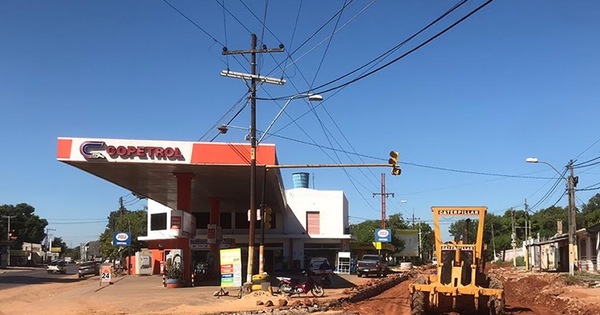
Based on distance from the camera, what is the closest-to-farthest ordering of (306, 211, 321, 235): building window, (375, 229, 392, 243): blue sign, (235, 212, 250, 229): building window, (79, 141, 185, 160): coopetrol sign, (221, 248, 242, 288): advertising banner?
(221, 248, 242, 288): advertising banner, (79, 141, 185, 160): coopetrol sign, (306, 211, 321, 235): building window, (235, 212, 250, 229): building window, (375, 229, 392, 243): blue sign

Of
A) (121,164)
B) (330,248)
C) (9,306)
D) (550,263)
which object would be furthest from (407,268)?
(9,306)

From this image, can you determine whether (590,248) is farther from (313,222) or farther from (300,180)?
(300,180)

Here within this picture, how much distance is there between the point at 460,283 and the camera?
1617 centimetres

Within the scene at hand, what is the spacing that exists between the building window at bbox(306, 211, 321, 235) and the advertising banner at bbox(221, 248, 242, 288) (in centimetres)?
3146

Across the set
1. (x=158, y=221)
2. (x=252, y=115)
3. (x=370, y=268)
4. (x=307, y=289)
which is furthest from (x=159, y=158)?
(x=158, y=221)

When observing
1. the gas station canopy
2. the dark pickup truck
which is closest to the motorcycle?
the gas station canopy

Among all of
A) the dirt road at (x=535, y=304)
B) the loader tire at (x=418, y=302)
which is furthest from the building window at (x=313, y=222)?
the loader tire at (x=418, y=302)

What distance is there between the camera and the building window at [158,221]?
60.3 m

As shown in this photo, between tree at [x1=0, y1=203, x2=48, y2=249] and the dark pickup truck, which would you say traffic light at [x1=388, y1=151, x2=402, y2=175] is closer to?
the dark pickup truck

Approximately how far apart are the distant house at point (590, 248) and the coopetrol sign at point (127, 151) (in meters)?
32.7

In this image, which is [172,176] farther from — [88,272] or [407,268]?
[407,268]

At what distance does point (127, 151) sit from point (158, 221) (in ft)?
111

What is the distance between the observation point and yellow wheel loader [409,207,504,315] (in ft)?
52.2

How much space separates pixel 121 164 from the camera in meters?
29.4
